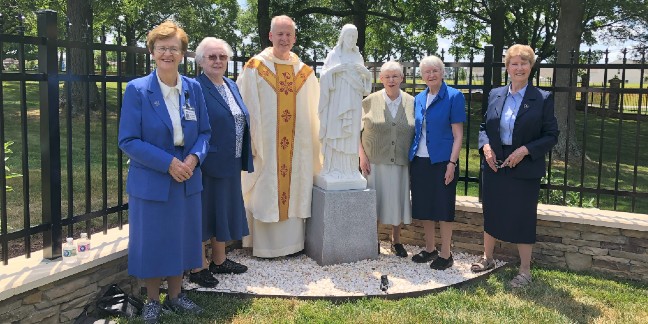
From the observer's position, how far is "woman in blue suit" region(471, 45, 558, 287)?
14.8 ft

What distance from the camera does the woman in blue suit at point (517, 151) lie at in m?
4.50

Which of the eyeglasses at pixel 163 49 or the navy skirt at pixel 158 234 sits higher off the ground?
the eyeglasses at pixel 163 49

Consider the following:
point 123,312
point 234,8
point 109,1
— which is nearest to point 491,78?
point 123,312

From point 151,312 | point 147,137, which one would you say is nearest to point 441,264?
point 151,312

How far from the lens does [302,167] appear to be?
5348 mm

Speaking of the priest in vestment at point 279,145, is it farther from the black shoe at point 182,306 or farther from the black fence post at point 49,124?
the black fence post at point 49,124

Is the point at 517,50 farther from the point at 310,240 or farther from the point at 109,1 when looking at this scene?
the point at 109,1

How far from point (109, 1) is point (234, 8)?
14050mm

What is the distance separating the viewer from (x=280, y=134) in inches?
206

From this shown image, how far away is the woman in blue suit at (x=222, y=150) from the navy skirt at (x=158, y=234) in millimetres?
735

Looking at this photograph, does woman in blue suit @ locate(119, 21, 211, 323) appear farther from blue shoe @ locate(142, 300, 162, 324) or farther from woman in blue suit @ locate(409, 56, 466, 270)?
woman in blue suit @ locate(409, 56, 466, 270)

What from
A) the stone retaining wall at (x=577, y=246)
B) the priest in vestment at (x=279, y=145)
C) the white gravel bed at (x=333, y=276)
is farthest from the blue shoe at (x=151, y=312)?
the stone retaining wall at (x=577, y=246)

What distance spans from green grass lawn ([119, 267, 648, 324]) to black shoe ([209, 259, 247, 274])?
0.49 meters

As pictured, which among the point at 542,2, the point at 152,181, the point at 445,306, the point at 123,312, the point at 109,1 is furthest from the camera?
the point at 109,1
